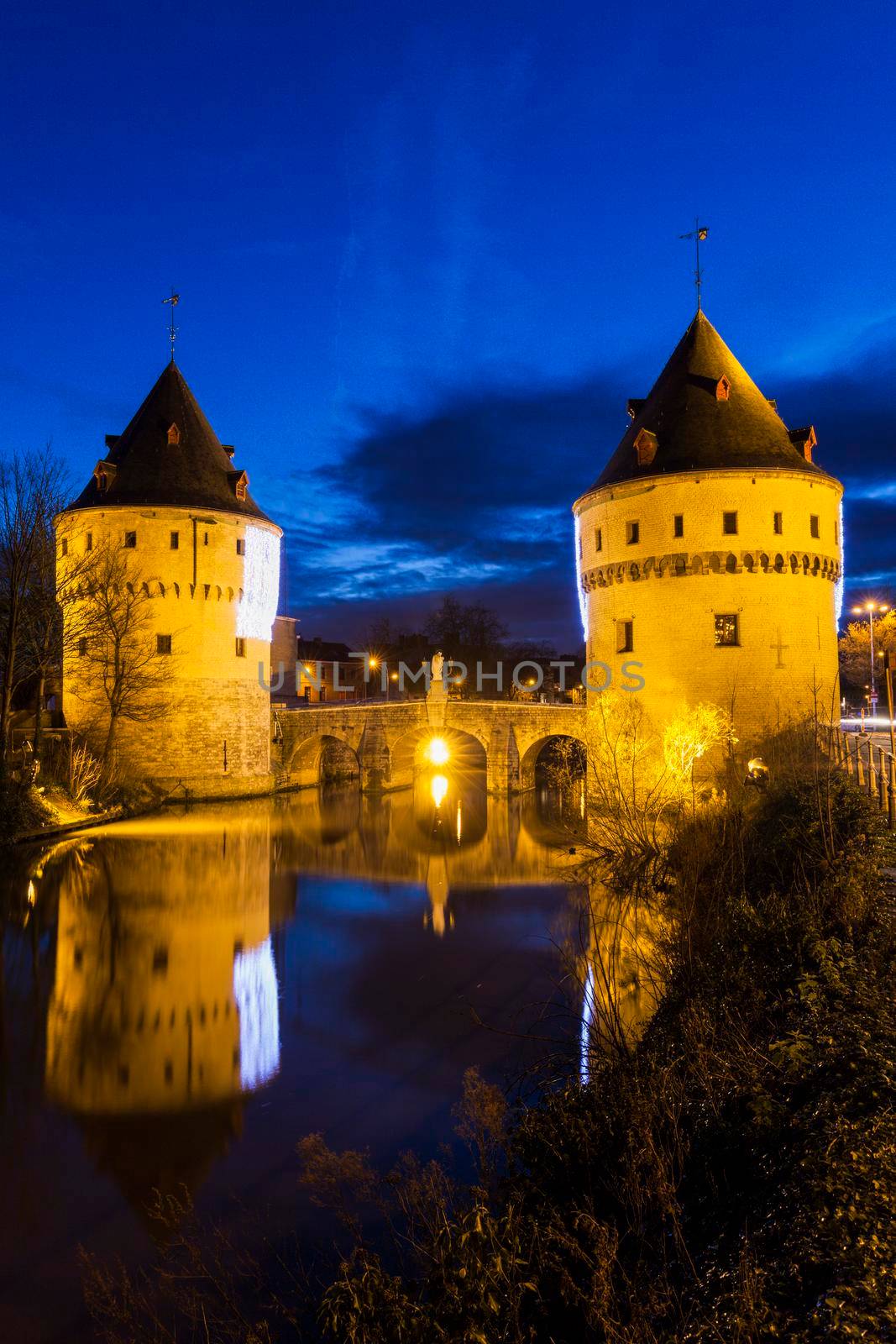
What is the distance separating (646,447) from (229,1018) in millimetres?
17682

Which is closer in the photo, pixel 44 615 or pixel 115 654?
pixel 44 615

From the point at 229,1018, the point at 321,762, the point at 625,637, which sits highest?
the point at 625,637

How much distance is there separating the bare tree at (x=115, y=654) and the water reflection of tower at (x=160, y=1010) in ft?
30.4

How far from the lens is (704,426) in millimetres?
21703

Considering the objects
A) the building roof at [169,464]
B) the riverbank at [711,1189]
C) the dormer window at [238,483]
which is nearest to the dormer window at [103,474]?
the building roof at [169,464]

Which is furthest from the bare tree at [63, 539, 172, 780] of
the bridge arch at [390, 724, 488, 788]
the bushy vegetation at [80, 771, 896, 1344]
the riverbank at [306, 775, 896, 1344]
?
the riverbank at [306, 775, 896, 1344]

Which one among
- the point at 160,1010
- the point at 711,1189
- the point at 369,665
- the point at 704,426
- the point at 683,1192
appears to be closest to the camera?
the point at 711,1189

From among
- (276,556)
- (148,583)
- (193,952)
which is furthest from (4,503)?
(193,952)

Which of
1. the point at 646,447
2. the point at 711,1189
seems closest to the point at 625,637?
the point at 646,447

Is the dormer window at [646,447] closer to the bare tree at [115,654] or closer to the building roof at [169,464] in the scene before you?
the building roof at [169,464]

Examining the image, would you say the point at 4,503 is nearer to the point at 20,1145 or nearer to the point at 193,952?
the point at 193,952

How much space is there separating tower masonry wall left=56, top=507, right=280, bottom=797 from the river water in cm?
733

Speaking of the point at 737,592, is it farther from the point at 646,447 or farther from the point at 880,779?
the point at 880,779

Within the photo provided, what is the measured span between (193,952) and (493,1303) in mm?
9922
